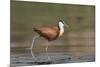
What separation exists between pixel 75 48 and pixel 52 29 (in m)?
0.34

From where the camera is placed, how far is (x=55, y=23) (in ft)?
7.25

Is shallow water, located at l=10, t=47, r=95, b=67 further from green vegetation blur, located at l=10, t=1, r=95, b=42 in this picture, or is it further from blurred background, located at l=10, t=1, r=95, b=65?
green vegetation blur, located at l=10, t=1, r=95, b=42

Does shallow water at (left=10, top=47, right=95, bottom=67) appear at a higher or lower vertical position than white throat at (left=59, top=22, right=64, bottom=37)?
lower

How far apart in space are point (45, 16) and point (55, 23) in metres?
0.13

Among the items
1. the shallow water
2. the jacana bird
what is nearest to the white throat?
the jacana bird

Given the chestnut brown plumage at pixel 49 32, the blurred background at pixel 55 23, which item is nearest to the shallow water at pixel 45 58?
the blurred background at pixel 55 23

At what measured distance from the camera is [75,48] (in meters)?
2.30

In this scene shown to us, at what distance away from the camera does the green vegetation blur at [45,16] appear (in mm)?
2074

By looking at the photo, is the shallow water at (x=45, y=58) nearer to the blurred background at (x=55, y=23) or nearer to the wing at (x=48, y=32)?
the blurred background at (x=55, y=23)

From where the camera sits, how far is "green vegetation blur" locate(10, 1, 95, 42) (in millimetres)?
2074

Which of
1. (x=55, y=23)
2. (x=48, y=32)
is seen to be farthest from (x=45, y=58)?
(x=55, y=23)

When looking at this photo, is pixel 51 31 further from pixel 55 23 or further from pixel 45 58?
pixel 45 58

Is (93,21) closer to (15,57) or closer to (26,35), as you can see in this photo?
(26,35)
